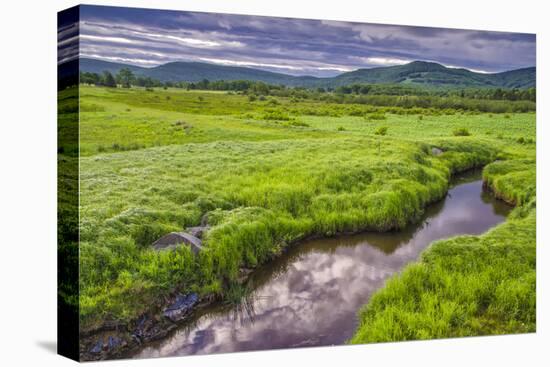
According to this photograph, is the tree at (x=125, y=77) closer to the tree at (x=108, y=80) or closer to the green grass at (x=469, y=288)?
the tree at (x=108, y=80)

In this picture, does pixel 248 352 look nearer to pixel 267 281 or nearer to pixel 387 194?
pixel 267 281

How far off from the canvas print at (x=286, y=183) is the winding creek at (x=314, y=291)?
26mm

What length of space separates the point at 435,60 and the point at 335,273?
4.14 m

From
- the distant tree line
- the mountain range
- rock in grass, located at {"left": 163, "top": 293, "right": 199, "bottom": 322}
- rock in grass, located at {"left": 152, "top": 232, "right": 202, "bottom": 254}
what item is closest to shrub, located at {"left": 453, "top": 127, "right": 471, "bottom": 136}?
the distant tree line

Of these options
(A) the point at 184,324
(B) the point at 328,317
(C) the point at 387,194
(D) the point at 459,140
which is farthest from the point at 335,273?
(D) the point at 459,140

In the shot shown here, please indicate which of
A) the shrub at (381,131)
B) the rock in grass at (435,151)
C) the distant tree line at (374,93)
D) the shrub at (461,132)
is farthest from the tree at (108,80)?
the shrub at (461,132)

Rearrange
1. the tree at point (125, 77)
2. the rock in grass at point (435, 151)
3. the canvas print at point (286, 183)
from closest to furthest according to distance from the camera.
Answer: the canvas print at point (286, 183) → the tree at point (125, 77) → the rock in grass at point (435, 151)

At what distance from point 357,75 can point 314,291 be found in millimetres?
3686

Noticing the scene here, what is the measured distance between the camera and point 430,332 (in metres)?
10.6

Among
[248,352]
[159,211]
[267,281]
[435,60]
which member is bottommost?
[248,352]

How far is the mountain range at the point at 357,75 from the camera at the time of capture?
1018 cm

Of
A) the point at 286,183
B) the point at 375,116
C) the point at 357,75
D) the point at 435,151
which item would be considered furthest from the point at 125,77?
the point at 435,151

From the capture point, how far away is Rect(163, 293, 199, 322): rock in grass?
9.56m

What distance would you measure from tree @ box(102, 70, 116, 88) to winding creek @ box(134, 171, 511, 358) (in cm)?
344
